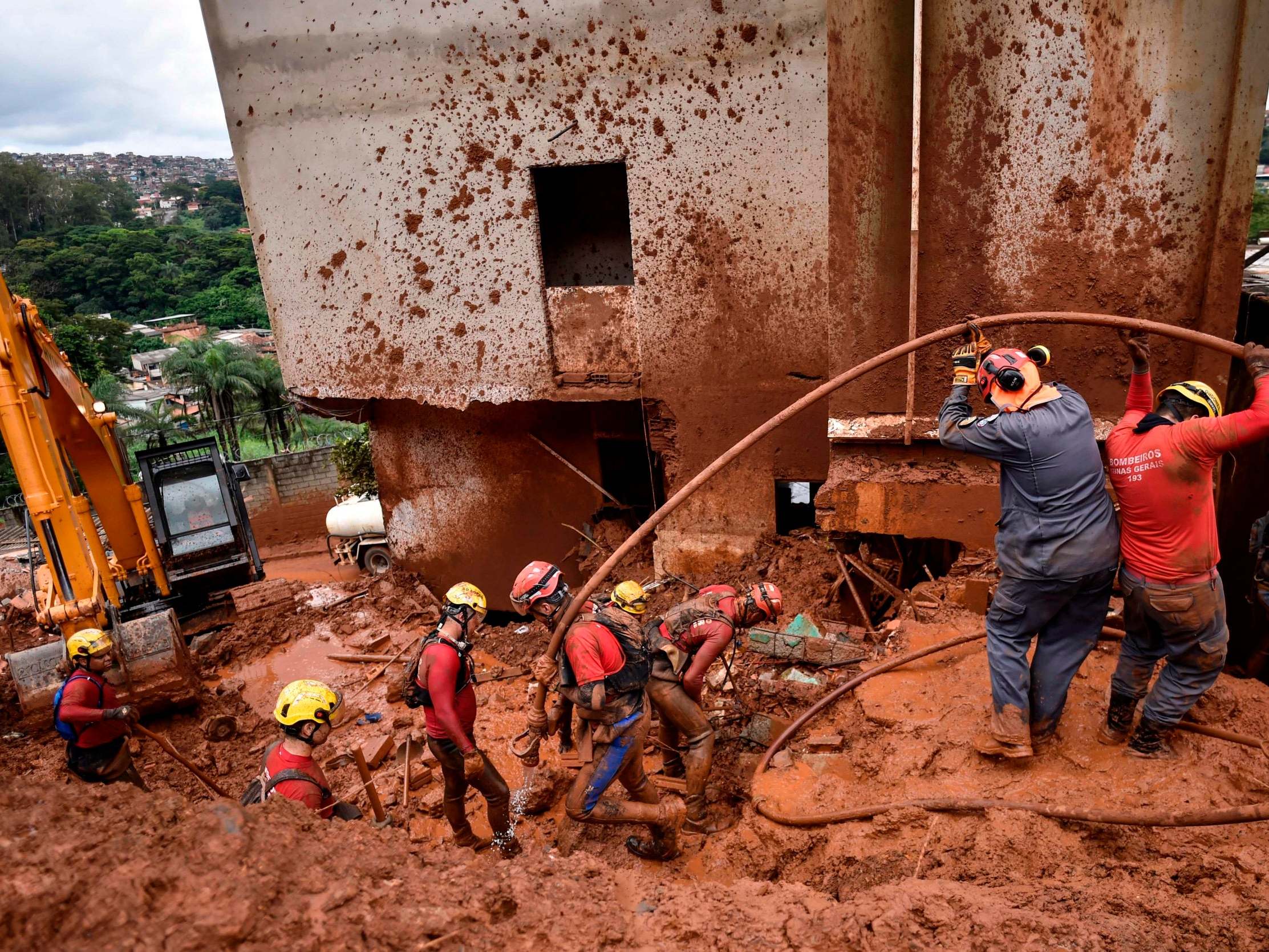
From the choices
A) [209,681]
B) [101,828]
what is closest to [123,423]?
[209,681]

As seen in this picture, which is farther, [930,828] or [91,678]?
[91,678]

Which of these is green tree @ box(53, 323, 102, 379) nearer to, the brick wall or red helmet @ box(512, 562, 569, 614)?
the brick wall

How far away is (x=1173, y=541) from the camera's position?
12.7ft

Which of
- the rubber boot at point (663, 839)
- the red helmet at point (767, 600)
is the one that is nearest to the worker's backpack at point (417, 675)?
the rubber boot at point (663, 839)

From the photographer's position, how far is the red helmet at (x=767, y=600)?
17.6 feet

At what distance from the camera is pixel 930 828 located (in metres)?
4.15

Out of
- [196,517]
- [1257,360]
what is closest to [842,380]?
[1257,360]

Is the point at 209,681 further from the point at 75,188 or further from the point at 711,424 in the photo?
the point at 75,188

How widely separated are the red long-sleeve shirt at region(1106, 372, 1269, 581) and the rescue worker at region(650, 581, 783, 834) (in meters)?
2.08

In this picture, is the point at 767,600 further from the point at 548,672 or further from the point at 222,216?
Result: the point at 222,216

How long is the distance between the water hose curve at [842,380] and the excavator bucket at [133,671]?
4.73m

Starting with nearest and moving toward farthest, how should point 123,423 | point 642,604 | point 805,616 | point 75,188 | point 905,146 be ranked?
point 642,604
point 905,146
point 805,616
point 123,423
point 75,188

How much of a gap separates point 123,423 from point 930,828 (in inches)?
1069

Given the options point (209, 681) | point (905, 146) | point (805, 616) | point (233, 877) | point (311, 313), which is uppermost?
point (905, 146)
